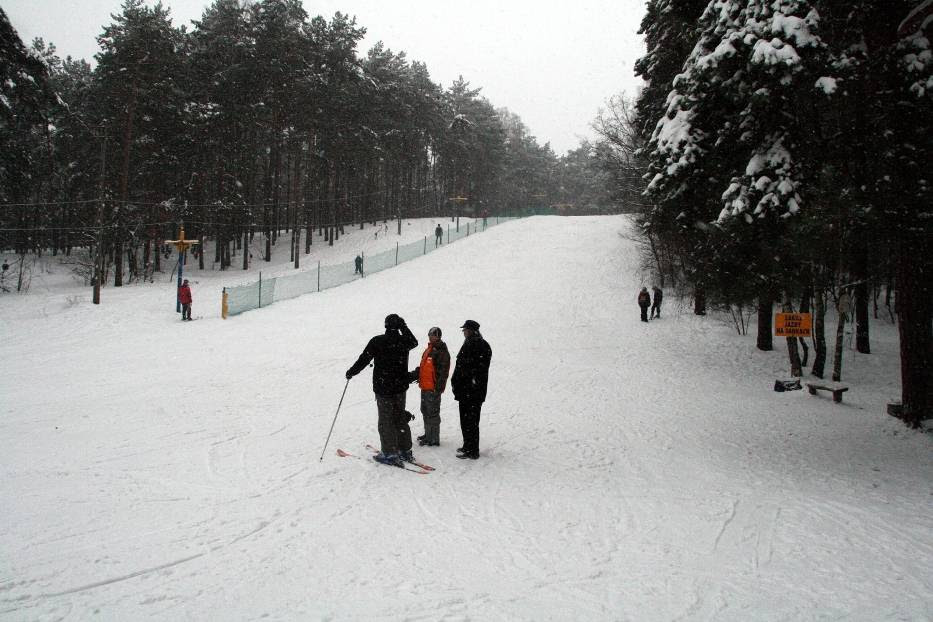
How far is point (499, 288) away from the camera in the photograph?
2689cm

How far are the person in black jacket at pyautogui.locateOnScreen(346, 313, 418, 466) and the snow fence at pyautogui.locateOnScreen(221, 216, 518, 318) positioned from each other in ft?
45.0

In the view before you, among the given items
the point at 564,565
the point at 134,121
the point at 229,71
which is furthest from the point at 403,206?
the point at 564,565

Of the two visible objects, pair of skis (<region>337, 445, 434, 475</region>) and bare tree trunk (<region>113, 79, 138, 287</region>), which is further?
bare tree trunk (<region>113, 79, 138, 287</region>)

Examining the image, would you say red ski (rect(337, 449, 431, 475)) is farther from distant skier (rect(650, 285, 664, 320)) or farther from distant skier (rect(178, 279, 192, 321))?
distant skier (rect(650, 285, 664, 320))

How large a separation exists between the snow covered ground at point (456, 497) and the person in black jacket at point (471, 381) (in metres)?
0.42

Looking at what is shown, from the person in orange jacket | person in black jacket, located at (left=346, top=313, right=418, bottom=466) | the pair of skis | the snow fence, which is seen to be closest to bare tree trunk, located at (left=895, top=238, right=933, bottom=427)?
the person in orange jacket

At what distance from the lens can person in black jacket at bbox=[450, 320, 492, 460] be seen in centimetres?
683

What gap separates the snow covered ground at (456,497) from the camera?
3.90 m

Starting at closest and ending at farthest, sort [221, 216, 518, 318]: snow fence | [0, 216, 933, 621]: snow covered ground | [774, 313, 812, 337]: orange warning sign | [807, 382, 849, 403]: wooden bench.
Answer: [0, 216, 933, 621]: snow covered ground
[807, 382, 849, 403]: wooden bench
[774, 313, 812, 337]: orange warning sign
[221, 216, 518, 318]: snow fence

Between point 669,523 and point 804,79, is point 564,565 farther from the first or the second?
point 804,79

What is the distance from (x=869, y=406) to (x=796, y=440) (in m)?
3.75

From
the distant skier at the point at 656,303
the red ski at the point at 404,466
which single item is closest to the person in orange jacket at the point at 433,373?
the red ski at the point at 404,466

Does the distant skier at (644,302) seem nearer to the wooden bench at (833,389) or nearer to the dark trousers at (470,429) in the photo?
the wooden bench at (833,389)

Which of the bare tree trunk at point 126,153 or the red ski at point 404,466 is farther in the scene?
the bare tree trunk at point 126,153
